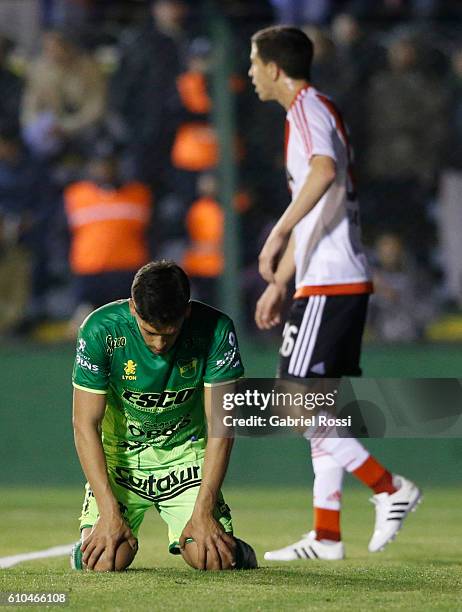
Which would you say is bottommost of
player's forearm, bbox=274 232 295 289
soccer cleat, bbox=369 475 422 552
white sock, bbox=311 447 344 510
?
soccer cleat, bbox=369 475 422 552

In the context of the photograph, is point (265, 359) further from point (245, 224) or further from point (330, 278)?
point (330, 278)

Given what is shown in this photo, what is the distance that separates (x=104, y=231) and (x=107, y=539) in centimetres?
563

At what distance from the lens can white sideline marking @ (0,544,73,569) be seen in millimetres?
5914

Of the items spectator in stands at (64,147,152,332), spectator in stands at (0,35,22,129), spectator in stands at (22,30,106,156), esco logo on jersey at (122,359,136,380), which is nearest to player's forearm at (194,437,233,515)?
esco logo on jersey at (122,359,136,380)

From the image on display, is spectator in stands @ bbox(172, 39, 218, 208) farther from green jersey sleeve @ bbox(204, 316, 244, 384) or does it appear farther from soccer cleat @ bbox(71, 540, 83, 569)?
soccer cleat @ bbox(71, 540, 83, 569)

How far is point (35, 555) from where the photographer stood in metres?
6.26

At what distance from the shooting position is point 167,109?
1049 cm

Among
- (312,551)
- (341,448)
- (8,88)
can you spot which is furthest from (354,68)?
(312,551)

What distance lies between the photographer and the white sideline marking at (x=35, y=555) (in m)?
5.91

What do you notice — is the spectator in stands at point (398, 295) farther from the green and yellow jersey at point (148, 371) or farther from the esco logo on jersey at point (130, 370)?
the esco logo on jersey at point (130, 370)

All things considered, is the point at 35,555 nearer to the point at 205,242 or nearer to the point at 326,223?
the point at 326,223

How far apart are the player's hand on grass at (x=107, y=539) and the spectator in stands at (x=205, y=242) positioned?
16.6 ft

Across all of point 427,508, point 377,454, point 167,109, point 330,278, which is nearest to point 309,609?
point 330,278

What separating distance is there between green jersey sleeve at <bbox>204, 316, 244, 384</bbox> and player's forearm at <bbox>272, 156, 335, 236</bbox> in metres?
0.83
